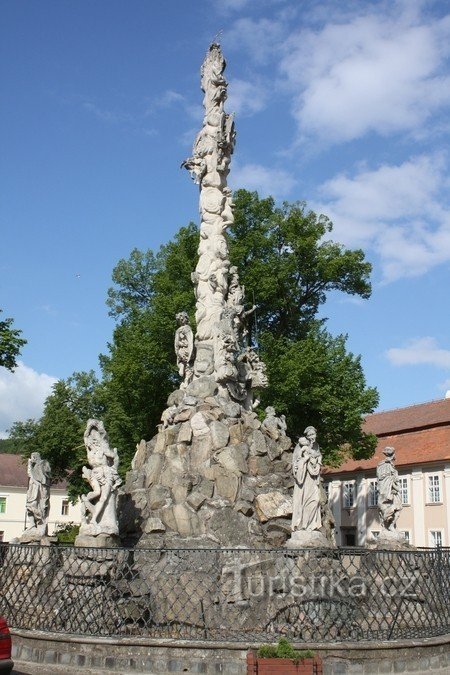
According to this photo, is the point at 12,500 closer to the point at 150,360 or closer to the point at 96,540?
the point at 150,360

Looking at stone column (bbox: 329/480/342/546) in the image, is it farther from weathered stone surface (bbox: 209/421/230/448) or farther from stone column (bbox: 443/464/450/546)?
weathered stone surface (bbox: 209/421/230/448)

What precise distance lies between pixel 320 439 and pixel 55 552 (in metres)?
16.5

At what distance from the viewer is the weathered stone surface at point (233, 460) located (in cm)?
1504

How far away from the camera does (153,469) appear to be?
15.7 m

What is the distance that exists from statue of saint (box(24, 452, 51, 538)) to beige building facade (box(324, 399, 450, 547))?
21.5 metres

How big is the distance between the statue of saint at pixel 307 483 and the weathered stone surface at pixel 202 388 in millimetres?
4629

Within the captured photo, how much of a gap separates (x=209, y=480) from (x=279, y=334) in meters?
14.2

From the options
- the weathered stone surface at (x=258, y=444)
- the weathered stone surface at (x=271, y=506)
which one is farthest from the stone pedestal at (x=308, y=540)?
the weathered stone surface at (x=258, y=444)

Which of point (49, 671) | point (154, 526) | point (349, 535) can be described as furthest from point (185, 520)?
point (349, 535)

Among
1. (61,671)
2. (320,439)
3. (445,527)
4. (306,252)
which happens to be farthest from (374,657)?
(445,527)

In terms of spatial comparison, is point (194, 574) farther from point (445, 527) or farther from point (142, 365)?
point (445, 527)

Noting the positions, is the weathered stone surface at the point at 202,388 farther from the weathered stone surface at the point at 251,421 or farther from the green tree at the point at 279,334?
the green tree at the point at 279,334

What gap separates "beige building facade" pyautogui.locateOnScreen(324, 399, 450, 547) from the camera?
1358 inches

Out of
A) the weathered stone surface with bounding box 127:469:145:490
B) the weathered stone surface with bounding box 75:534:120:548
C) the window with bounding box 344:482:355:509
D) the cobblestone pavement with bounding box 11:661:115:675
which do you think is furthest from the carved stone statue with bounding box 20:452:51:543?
the window with bounding box 344:482:355:509
